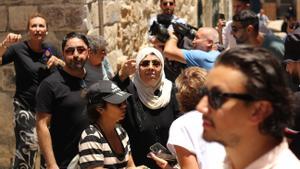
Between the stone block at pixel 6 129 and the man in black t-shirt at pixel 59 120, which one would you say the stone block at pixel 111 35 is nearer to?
the stone block at pixel 6 129

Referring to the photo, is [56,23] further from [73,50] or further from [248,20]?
[248,20]

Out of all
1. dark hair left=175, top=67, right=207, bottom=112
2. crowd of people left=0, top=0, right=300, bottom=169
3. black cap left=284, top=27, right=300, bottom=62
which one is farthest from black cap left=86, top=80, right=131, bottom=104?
black cap left=284, top=27, right=300, bottom=62

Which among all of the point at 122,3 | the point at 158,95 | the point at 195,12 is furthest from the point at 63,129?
the point at 195,12

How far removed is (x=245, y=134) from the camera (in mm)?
1722

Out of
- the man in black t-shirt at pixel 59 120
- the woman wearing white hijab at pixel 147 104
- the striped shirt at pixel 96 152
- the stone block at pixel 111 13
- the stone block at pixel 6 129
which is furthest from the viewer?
the stone block at pixel 111 13

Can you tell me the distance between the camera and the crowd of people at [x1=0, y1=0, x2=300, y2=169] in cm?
173

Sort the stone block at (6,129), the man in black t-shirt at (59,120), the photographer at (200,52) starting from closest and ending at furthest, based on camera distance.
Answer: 1. the man in black t-shirt at (59,120)
2. the photographer at (200,52)
3. the stone block at (6,129)

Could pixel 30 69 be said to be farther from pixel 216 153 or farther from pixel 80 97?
pixel 216 153

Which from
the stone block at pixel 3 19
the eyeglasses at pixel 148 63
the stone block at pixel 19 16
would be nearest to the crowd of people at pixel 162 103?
the eyeglasses at pixel 148 63

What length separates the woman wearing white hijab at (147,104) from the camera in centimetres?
400

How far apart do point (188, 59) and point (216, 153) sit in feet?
7.57

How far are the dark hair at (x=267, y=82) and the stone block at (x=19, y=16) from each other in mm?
4033

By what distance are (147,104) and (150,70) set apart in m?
0.29

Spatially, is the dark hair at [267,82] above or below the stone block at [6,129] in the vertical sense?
above
